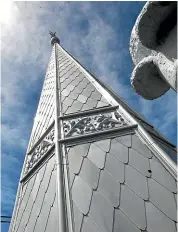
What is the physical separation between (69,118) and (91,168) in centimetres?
212

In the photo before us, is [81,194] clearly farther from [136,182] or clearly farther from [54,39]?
[54,39]

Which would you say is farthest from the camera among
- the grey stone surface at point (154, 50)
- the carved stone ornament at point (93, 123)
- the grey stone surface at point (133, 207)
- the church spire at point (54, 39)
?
the church spire at point (54, 39)

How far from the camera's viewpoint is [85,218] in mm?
3945

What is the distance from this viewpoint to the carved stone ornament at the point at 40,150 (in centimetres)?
642

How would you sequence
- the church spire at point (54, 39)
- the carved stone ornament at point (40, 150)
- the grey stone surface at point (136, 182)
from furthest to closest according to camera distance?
the church spire at point (54, 39)
the carved stone ornament at point (40, 150)
the grey stone surface at point (136, 182)

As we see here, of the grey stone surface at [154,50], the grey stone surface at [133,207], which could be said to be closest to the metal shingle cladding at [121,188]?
the grey stone surface at [133,207]

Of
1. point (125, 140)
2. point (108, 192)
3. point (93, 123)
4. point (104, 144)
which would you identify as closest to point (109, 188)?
point (108, 192)

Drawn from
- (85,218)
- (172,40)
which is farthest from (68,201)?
(172,40)

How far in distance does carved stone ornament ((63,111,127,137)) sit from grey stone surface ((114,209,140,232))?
7.93 ft

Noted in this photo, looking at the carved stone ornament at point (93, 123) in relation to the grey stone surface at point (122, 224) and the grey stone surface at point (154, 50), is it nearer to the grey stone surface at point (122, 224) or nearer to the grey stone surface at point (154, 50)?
the grey stone surface at point (122, 224)

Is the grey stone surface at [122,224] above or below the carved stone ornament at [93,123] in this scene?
below

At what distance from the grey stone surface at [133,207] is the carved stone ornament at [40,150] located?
93.4 inches

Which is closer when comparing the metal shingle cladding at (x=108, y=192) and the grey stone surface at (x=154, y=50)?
the grey stone surface at (x=154, y=50)

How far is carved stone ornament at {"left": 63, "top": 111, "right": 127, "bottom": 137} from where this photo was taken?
6113 mm
